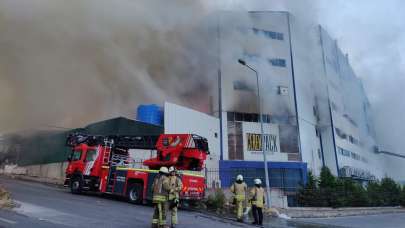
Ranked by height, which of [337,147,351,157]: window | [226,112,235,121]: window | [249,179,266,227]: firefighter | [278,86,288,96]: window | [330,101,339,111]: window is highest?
[330,101,339,111]: window

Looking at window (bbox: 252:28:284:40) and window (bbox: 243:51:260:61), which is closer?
window (bbox: 252:28:284:40)

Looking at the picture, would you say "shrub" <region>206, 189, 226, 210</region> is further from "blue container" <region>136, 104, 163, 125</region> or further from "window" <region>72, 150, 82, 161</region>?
"blue container" <region>136, 104, 163, 125</region>

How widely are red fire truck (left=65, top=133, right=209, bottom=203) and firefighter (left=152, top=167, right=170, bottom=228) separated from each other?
4.16 m

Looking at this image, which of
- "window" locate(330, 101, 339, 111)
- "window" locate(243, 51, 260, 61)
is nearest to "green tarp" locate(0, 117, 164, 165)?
"window" locate(243, 51, 260, 61)

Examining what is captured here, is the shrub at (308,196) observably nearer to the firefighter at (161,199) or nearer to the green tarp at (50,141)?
the green tarp at (50,141)

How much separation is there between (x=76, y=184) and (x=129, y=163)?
283cm

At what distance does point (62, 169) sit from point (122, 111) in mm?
6351

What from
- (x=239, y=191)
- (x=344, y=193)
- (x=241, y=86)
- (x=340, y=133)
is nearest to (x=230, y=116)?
(x=241, y=86)

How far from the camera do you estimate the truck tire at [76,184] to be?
46.8ft

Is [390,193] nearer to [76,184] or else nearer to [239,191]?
[239,191]

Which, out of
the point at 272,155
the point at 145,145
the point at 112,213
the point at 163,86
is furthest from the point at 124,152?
the point at 272,155

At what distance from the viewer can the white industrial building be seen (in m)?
21.4

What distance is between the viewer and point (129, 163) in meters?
13.5

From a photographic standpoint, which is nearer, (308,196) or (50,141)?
(308,196)
